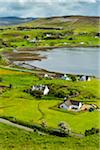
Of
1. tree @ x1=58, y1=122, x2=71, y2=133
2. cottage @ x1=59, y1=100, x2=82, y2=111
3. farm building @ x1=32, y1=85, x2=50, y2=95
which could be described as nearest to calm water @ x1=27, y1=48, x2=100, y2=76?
farm building @ x1=32, y1=85, x2=50, y2=95

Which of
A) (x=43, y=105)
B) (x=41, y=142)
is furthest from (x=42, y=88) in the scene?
(x=41, y=142)

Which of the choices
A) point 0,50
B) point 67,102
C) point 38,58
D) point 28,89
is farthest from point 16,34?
point 67,102

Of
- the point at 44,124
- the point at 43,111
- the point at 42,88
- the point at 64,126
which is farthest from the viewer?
the point at 42,88

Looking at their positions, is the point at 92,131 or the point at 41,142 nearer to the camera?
the point at 41,142

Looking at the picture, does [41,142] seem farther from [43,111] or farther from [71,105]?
[71,105]

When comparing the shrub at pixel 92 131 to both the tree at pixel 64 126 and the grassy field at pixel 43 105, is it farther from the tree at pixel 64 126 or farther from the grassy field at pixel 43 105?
the tree at pixel 64 126

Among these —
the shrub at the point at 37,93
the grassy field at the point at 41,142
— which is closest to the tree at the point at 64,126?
the grassy field at the point at 41,142

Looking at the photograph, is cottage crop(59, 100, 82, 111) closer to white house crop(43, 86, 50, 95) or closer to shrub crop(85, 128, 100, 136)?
white house crop(43, 86, 50, 95)

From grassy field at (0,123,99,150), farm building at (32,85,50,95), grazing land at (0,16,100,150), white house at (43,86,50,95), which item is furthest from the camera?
farm building at (32,85,50,95)

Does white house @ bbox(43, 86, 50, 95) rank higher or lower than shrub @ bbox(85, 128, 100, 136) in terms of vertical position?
lower
